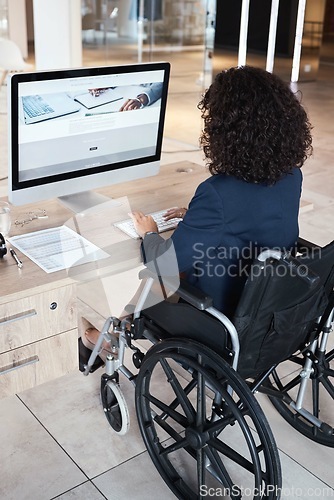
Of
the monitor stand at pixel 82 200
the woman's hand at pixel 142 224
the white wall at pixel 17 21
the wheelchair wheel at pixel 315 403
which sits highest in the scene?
the white wall at pixel 17 21

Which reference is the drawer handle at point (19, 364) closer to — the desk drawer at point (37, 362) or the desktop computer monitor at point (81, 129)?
the desk drawer at point (37, 362)

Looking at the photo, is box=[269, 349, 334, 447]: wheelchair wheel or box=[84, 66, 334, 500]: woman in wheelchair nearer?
box=[84, 66, 334, 500]: woman in wheelchair

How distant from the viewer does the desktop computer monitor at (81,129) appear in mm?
2088

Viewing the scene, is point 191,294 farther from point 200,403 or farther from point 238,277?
Answer: point 200,403

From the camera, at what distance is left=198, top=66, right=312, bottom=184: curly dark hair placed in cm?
171

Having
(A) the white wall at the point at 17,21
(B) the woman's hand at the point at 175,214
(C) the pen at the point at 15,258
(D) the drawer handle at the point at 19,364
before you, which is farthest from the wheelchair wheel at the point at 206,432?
(A) the white wall at the point at 17,21

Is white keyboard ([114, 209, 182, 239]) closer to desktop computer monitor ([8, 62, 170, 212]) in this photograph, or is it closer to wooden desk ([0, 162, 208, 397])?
wooden desk ([0, 162, 208, 397])

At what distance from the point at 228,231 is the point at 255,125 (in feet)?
0.96

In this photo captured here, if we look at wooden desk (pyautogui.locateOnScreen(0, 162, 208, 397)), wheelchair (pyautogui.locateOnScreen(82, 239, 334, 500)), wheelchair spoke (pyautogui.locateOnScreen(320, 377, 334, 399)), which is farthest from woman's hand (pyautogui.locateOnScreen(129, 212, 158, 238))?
wheelchair spoke (pyautogui.locateOnScreen(320, 377, 334, 399))

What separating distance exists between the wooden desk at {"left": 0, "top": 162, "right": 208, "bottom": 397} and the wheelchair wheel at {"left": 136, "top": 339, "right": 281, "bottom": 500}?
0.95 feet

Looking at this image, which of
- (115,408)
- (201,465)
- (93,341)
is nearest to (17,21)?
(93,341)

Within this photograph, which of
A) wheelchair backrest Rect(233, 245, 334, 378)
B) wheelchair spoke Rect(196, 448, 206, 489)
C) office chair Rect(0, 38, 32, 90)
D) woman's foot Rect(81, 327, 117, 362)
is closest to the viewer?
wheelchair backrest Rect(233, 245, 334, 378)

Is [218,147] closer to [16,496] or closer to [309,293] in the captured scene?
[309,293]

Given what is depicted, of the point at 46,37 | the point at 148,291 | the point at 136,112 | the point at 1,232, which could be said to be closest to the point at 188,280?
the point at 148,291
